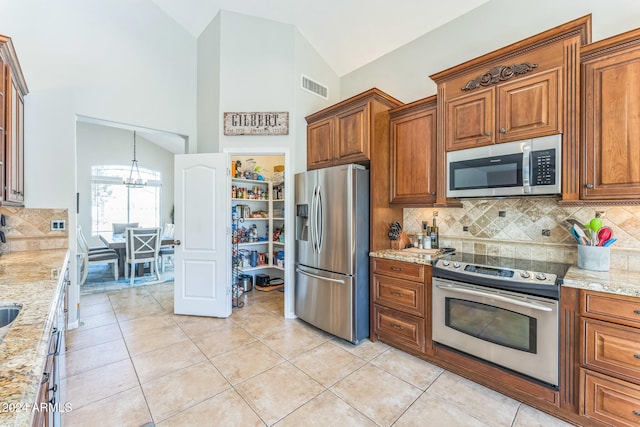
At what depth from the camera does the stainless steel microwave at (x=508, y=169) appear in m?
1.94

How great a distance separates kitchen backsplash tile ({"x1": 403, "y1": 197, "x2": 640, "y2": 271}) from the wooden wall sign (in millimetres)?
1951

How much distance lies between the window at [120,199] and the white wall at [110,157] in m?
→ 0.11

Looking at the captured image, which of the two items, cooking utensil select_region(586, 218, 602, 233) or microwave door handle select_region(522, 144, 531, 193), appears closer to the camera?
cooking utensil select_region(586, 218, 602, 233)

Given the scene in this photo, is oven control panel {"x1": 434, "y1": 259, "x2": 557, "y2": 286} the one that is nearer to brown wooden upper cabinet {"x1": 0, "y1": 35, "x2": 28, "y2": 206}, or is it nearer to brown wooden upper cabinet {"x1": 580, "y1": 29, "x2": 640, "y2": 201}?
brown wooden upper cabinet {"x1": 580, "y1": 29, "x2": 640, "y2": 201}

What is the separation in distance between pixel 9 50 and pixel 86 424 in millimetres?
2625

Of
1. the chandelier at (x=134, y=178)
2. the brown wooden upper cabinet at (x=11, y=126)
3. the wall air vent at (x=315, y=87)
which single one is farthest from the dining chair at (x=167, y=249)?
the wall air vent at (x=315, y=87)

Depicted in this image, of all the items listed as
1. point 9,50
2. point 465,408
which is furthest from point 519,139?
point 9,50

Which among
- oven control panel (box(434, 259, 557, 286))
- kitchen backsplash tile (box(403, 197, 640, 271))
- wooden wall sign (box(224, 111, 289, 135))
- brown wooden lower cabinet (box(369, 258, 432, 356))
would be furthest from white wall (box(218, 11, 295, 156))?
oven control panel (box(434, 259, 557, 286))

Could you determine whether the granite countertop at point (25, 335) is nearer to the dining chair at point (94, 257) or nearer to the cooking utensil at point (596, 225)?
the dining chair at point (94, 257)

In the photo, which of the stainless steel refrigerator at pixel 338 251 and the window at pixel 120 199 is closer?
the stainless steel refrigerator at pixel 338 251

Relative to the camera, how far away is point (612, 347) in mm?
1586

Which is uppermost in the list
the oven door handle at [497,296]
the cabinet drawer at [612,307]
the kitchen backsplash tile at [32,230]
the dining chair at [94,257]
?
the kitchen backsplash tile at [32,230]

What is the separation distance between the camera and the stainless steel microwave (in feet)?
6.35

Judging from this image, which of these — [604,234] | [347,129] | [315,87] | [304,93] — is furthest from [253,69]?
[604,234]
